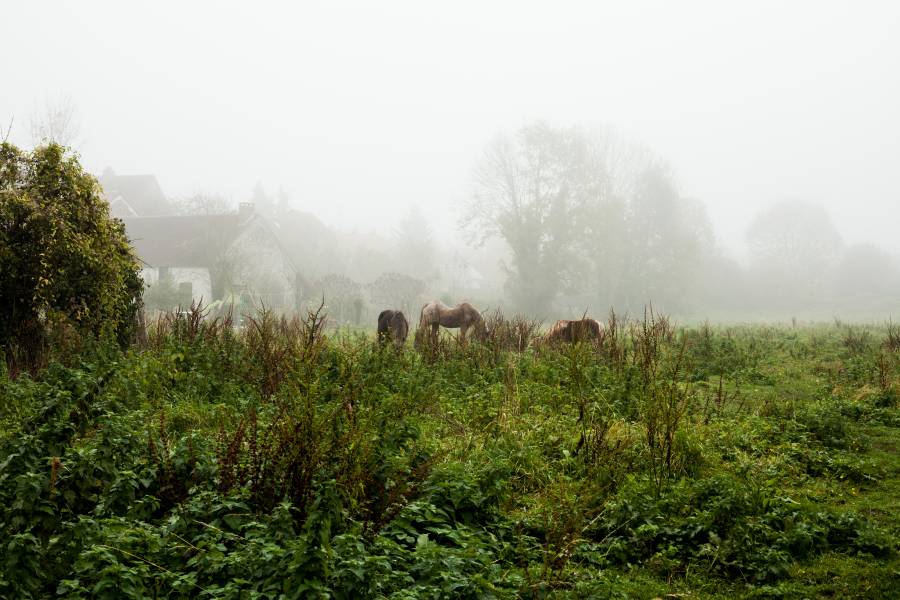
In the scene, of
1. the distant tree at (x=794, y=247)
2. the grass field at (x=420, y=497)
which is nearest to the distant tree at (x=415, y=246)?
the distant tree at (x=794, y=247)

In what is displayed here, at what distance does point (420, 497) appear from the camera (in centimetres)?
490

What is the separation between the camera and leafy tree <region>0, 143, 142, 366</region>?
952cm

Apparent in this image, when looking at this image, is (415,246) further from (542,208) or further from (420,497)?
(420,497)

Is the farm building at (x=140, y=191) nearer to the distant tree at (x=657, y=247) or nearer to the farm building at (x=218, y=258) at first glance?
the farm building at (x=218, y=258)

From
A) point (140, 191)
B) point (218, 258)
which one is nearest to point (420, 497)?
point (218, 258)

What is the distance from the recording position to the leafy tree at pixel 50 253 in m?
9.52

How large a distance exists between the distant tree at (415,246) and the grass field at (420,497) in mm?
43170

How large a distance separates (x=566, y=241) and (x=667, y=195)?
9.05m

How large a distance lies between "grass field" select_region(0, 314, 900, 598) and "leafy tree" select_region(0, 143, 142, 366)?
195cm

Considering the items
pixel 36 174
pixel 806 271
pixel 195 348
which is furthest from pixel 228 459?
pixel 806 271

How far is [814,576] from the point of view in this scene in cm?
433

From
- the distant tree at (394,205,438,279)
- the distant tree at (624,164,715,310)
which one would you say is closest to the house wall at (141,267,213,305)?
the distant tree at (394,205,438,279)

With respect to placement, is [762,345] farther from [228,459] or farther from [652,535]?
[228,459]

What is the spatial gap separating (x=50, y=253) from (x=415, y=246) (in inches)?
1706
